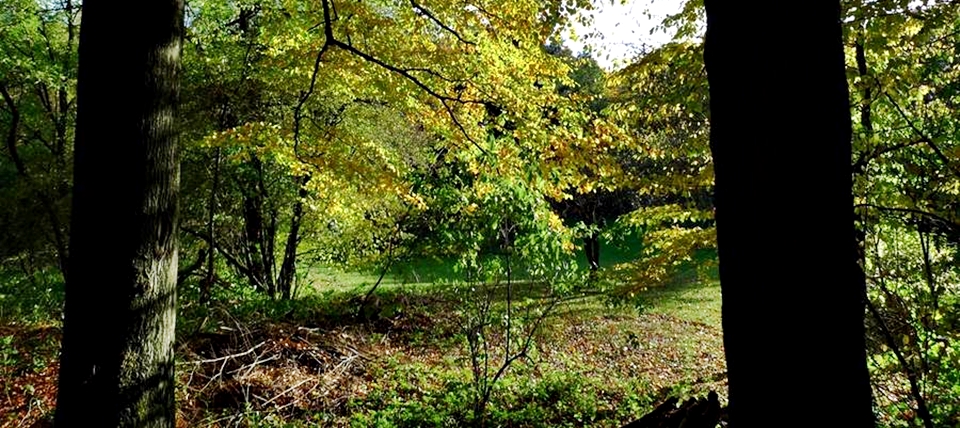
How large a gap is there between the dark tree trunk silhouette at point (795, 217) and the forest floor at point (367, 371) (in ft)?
12.3

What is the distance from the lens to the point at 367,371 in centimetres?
620

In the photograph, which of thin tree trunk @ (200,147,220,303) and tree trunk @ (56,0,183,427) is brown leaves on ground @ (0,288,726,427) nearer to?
thin tree trunk @ (200,147,220,303)

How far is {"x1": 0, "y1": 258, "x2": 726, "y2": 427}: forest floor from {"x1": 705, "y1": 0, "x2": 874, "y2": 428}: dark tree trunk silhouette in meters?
3.74

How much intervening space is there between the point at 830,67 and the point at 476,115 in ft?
14.8

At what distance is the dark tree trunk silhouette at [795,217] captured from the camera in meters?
1.45

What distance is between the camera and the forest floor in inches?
189

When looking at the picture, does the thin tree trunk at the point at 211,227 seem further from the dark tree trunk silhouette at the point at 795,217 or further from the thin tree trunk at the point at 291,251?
the dark tree trunk silhouette at the point at 795,217

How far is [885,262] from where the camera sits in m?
4.82

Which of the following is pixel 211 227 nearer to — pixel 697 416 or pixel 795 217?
pixel 697 416

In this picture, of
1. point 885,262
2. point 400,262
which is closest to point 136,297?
point 885,262

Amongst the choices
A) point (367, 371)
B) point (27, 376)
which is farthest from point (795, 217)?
point (27, 376)

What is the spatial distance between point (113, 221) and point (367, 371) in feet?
14.0

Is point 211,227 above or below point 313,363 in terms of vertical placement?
above

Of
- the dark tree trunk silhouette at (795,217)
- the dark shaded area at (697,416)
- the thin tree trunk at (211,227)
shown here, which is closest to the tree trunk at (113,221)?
the dark tree trunk silhouette at (795,217)
